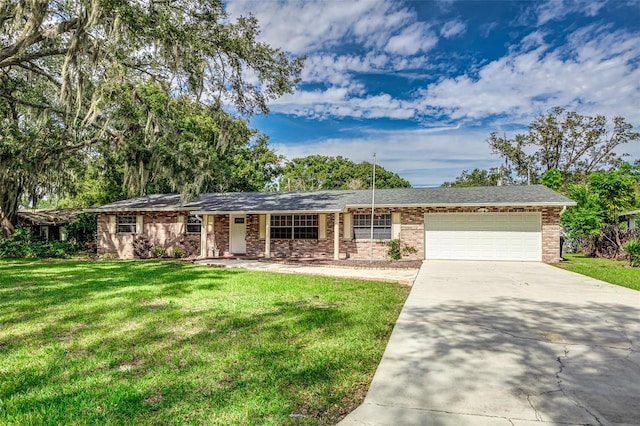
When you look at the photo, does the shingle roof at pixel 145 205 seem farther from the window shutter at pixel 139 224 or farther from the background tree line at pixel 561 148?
the background tree line at pixel 561 148

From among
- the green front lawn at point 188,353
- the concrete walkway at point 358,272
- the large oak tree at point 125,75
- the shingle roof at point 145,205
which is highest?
the large oak tree at point 125,75

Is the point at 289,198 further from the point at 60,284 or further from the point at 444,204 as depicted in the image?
the point at 60,284

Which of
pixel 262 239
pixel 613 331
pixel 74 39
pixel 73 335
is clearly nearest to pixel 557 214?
pixel 613 331

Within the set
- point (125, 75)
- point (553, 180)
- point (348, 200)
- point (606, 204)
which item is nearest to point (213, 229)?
point (348, 200)

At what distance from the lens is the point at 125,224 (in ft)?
52.3

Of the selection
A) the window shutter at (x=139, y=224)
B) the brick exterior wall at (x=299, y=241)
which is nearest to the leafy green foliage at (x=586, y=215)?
the brick exterior wall at (x=299, y=241)

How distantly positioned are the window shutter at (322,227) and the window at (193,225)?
5.10 m

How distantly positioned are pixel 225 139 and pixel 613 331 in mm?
11144

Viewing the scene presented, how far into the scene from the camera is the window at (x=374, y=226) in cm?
1382

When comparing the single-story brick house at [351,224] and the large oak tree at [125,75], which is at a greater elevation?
the large oak tree at [125,75]

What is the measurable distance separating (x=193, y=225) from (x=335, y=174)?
1100 inches

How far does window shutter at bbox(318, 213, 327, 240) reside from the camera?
14195 millimetres

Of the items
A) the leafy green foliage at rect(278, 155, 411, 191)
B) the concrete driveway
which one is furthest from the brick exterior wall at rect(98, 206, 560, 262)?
the leafy green foliage at rect(278, 155, 411, 191)

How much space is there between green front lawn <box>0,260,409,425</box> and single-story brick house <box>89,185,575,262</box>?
675 cm
